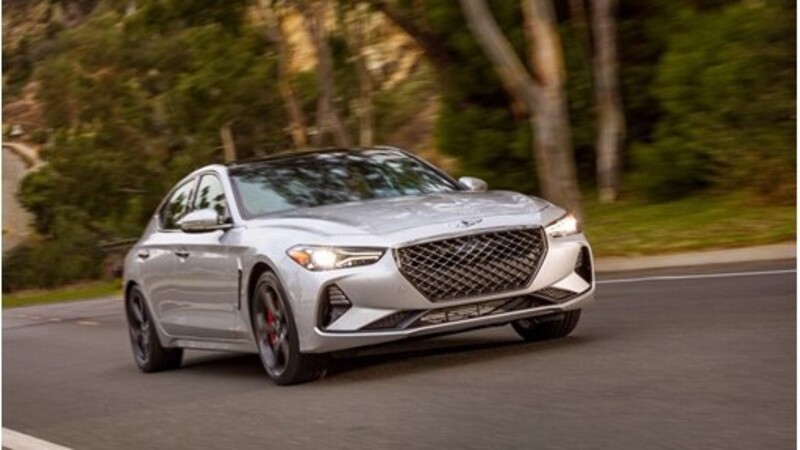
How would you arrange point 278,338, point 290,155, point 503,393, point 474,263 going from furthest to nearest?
1. point 290,155
2. point 278,338
3. point 474,263
4. point 503,393

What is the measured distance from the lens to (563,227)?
10117 mm

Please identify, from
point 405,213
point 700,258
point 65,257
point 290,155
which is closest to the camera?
point 405,213

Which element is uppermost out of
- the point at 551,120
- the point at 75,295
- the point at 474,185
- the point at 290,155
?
the point at 290,155

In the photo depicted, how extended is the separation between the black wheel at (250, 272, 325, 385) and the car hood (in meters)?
0.43

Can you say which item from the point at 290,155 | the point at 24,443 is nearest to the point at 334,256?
the point at 24,443

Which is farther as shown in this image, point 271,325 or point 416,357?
point 416,357

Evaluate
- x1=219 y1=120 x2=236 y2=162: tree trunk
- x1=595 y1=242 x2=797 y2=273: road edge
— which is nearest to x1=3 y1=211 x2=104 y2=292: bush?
x1=219 y1=120 x2=236 y2=162: tree trunk

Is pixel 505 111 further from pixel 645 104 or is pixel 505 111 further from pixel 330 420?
pixel 330 420

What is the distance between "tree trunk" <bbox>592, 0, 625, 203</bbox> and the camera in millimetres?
27969

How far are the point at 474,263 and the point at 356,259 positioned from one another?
72 centimetres

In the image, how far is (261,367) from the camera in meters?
11.8

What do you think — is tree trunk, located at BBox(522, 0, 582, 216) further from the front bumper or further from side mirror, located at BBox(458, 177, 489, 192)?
the front bumper

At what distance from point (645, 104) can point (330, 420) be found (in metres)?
21.3

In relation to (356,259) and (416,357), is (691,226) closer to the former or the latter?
(416,357)
